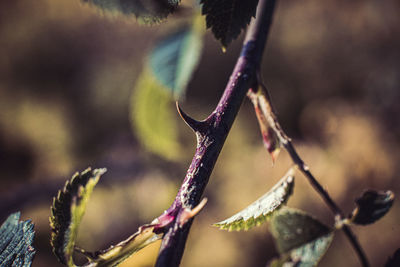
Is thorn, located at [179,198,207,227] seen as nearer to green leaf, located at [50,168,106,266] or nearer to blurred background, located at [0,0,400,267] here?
green leaf, located at [50,168,106,266]

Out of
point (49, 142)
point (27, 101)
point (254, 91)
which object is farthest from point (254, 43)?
point (27, 101)

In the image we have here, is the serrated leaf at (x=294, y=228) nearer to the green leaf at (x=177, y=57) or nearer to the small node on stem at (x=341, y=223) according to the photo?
the small node on stem at (x=341, y=223)

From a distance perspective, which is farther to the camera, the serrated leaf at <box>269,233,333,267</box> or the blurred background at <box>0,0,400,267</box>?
the blurred background at <box>0,0,400,267</box>

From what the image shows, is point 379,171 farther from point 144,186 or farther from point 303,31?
point 144,186

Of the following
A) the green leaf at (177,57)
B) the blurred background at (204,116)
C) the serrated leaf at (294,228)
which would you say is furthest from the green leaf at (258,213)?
the blurred background at (204,116)

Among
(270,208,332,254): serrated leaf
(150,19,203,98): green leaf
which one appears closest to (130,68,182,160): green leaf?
(150,19,203,98): green leaf

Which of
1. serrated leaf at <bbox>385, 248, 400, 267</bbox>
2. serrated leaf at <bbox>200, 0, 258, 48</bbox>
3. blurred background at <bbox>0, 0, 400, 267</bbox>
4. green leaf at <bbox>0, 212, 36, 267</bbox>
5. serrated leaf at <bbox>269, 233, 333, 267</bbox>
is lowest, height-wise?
blurred background at <bbox>0, 0, 400, 267</bbox>
